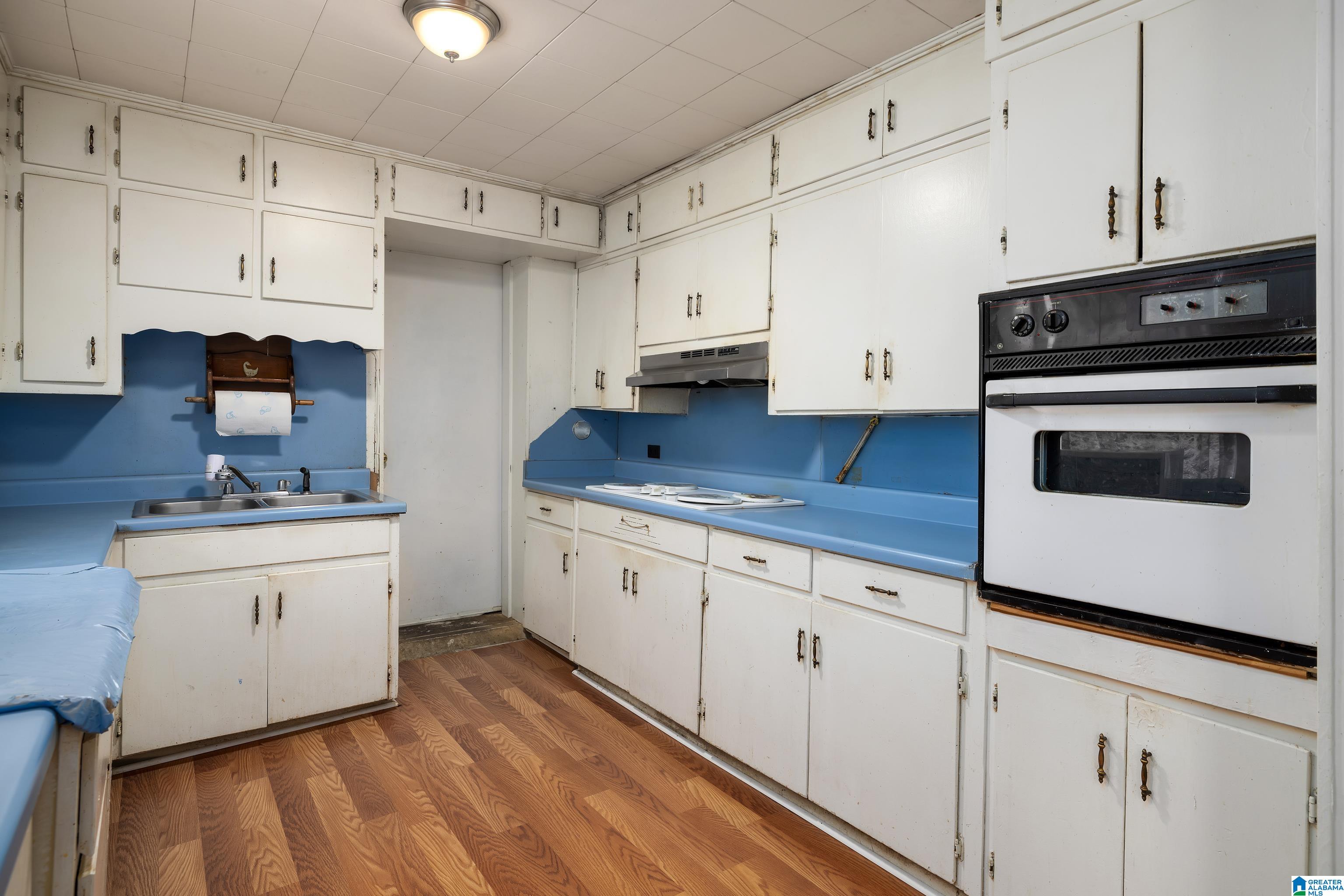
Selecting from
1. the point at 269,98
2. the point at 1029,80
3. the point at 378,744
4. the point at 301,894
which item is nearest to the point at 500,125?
the point at 269,98

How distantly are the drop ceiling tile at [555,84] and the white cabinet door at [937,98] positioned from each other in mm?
1037

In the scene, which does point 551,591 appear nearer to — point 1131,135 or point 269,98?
point 269,98

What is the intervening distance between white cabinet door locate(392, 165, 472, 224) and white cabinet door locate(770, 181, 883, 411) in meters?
1.68

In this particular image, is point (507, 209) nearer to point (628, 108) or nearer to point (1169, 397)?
point (628, 108)

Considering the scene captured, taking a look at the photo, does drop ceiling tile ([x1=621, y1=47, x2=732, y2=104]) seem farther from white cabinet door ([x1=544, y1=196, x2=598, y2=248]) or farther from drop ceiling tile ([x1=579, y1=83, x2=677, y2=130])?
white cabinet door ([x1=544, y1=196, x2=598, y2=248])

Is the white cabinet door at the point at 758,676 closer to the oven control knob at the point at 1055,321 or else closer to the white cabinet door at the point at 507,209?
the oven control knob at the point at 1055,321

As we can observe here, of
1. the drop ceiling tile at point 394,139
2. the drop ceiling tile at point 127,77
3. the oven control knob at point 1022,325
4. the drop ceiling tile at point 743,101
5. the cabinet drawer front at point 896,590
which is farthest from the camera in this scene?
the drop ceiling tile at point 394,139

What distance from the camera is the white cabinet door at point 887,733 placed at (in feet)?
6.12

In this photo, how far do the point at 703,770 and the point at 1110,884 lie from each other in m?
1.40

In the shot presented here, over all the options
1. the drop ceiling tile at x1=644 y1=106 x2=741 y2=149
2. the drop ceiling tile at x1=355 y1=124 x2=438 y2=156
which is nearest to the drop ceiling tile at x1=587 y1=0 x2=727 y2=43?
the drop ceiling tile at x1=644 y1=106 x2=741 y2=149

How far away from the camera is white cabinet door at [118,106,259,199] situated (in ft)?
9.04

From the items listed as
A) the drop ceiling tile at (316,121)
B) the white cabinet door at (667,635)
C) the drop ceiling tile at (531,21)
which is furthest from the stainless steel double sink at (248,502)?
the drop ceiling tile at (531,21)

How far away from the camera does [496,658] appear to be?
3707 millimetres

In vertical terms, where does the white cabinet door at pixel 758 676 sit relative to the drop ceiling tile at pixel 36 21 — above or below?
below
